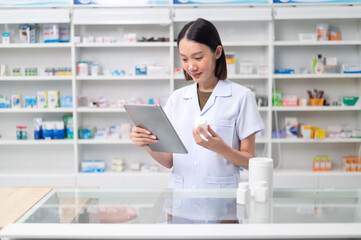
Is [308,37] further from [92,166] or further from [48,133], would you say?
[48,133]

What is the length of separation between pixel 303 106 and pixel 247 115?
2774 millimetres

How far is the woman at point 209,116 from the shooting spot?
188 cm

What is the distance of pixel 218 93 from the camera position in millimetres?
1999

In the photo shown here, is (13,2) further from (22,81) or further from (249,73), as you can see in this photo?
(249,73)

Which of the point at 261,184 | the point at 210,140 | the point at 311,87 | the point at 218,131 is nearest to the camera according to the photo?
the point at 261,184

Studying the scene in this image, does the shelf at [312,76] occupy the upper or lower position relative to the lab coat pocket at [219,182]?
upper

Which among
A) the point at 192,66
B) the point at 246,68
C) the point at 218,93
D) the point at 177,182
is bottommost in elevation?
the point at 177,182

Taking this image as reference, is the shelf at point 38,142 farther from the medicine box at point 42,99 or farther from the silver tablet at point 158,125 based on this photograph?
the silver tablet at point 158,125

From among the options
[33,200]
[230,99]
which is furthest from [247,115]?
[33,200]

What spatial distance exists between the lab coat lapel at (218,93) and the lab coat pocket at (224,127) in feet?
0.27

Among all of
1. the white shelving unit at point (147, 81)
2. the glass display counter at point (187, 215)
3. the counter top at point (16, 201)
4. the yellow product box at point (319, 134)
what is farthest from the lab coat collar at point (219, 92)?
the yellow product box at point (319, 134)

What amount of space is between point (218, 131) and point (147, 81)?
9.78ft

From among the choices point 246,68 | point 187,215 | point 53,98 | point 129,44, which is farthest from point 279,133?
point 187,215

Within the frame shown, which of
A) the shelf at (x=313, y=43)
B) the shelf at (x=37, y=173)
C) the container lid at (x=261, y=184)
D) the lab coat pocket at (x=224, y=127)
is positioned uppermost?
the shelf at (x=313, y=43)
